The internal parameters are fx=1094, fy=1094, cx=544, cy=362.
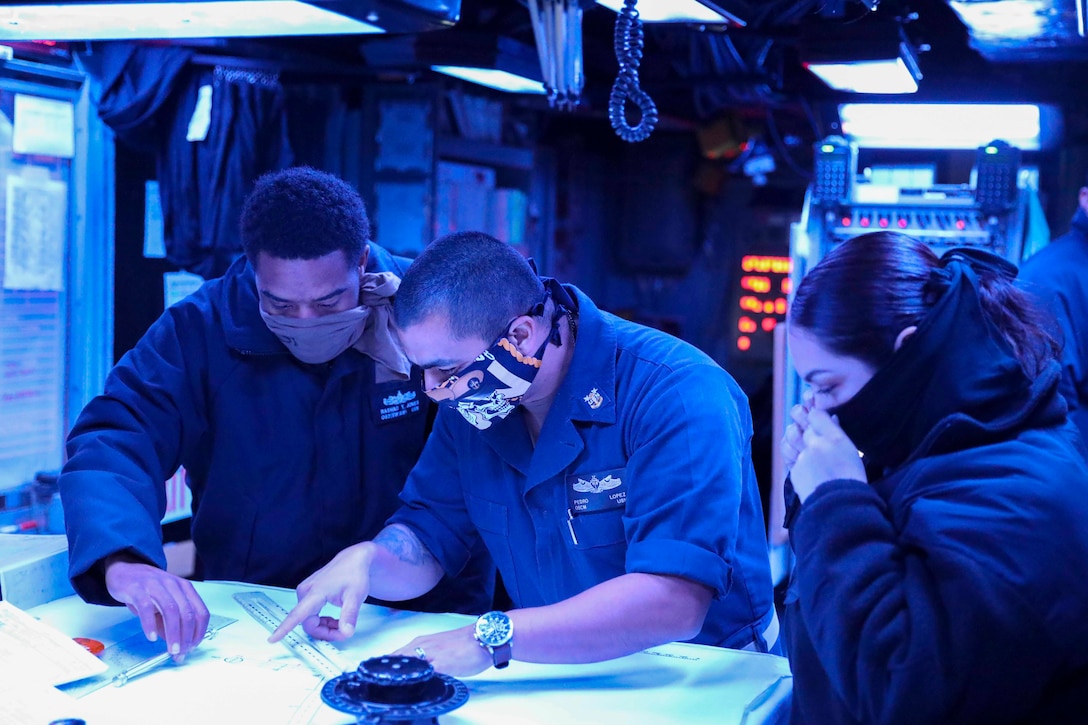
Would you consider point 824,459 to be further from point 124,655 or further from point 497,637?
point 124,655

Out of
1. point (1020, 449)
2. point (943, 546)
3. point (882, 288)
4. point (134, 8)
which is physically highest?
point (134, 8)

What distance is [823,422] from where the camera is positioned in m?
1.54

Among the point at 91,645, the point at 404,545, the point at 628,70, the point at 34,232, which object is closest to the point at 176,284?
the point at 34,232

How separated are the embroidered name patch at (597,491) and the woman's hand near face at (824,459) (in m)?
0.52

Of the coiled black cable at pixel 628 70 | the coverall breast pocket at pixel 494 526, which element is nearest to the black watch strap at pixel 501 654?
the coverall breast pocket at pixel 494 526

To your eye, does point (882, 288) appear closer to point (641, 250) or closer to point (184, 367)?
point (184, 367)

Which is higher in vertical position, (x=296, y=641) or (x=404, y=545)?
(x=404, y=545)

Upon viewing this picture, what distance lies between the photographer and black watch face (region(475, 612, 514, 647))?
1.79 m

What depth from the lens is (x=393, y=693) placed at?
60.5 inches

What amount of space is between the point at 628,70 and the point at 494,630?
1806 millimetres

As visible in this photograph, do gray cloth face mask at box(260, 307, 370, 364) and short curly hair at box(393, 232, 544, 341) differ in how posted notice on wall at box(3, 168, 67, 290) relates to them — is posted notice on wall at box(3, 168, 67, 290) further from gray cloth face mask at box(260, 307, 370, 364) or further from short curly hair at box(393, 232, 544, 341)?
short curly hair at box(393, 232, 544, 341)

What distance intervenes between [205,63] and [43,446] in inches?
65.4

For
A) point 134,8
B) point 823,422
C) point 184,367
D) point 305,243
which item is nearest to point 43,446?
point 184,367

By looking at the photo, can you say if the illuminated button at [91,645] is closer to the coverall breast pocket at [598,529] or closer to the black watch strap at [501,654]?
the black watch strap at [501,654]
